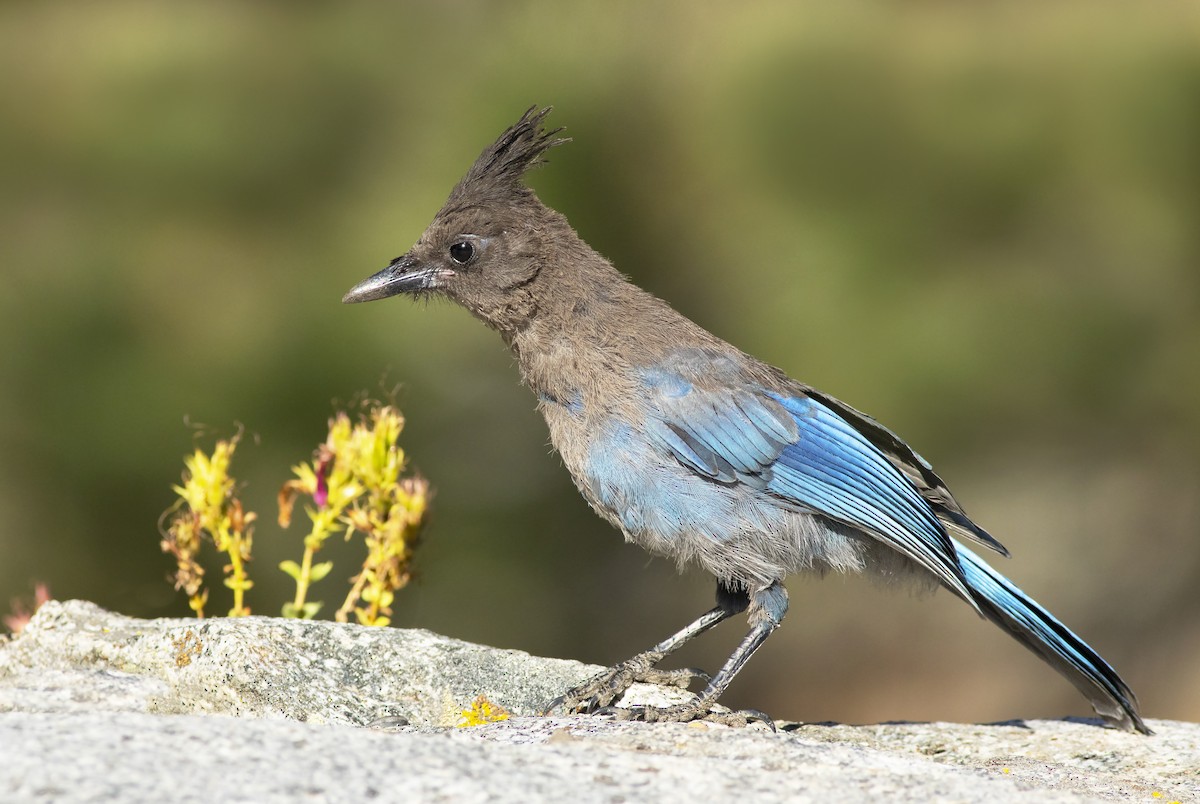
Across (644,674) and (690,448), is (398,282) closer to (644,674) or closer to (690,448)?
(690,448)

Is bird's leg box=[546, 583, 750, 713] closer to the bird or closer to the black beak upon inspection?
the bird

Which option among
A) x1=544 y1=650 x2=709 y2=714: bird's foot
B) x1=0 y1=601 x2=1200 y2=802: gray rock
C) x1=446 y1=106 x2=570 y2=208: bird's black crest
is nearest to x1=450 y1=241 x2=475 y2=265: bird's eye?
x1=446 y1=106 x2=570 y2=208: bird's black crest

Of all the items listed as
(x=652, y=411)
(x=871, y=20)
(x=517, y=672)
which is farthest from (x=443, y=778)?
(x=871, y=20)

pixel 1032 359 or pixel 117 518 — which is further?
pixel 1032 359

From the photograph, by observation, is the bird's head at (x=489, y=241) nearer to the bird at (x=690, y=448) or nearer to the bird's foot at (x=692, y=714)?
the bird at (x=690, y=448)

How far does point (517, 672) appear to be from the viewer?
3656mm

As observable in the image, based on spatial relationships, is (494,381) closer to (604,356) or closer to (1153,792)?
(604,356)

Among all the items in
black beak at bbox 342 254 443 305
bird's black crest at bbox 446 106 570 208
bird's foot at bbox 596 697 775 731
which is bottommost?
bird's foot at bbox 596 697 775 731

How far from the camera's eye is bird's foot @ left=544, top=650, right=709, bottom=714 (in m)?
3.46

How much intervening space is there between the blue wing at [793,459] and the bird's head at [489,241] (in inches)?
22.4

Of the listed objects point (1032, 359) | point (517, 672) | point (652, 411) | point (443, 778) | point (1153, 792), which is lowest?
point (443, 778)

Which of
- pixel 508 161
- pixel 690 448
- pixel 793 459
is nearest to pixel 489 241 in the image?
pixel 508 161

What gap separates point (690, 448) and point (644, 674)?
0.62 metres

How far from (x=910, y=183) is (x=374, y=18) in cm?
232
